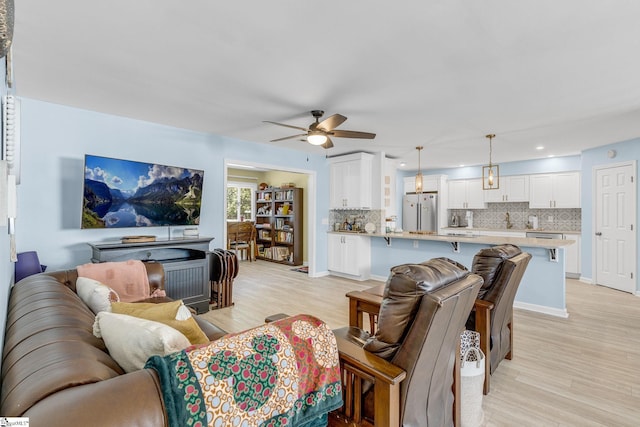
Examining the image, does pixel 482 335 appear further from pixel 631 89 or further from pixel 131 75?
pixel 131 75

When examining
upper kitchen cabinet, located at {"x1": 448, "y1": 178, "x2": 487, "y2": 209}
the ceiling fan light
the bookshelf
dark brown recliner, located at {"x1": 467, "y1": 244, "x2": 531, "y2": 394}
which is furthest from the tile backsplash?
the ceiling fan light

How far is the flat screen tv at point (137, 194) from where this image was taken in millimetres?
3377

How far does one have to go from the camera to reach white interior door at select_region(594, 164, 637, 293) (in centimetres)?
485

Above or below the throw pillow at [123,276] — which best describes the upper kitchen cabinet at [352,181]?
above

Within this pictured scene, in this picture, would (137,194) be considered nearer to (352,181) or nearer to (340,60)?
(340,60)

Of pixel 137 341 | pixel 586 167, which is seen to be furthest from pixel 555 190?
pixel 137 341

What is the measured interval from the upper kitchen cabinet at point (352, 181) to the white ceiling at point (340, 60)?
184 centimetres

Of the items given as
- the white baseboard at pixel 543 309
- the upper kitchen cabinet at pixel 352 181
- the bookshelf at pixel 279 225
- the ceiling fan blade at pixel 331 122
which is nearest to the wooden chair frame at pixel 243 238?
the bookshelf at pixel 279 225

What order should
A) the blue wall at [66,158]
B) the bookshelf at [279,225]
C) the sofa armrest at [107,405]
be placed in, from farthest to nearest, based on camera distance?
1. the bookshelf at [279,225]
2. the blue wall at [66,158]
3. the sofa armrest at [107,405]

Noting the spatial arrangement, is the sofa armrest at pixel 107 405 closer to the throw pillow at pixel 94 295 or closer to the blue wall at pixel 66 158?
the throw pillow at pixel 94 295

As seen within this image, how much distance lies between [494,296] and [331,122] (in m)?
2.13

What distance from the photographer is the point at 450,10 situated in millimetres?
1764

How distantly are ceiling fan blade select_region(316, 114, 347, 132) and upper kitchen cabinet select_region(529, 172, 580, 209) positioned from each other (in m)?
5.55

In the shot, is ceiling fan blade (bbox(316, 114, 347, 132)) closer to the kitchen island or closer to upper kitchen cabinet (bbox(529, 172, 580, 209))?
the kitchen island
